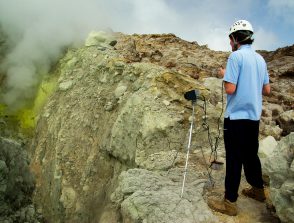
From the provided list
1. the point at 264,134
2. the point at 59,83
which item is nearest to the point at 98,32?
the point at 59,83

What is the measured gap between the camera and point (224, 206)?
6.15 m

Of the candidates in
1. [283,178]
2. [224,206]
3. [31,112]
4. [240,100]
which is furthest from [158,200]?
[31,112]

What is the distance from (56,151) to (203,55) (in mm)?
7863

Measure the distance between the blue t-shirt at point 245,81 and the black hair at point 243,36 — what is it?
0.07m

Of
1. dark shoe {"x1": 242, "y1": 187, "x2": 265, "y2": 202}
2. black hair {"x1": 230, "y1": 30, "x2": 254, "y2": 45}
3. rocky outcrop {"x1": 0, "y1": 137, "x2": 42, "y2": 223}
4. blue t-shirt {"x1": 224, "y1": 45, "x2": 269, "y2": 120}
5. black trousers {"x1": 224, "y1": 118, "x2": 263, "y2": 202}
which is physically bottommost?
rocky outcrop {"x1": 0, "y1": 137, "x2": 42, "y2": 223}

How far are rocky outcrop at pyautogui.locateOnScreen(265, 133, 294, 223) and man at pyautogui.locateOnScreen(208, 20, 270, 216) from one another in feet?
1.13

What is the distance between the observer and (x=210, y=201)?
21.1ft

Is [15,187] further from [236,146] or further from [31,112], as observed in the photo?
[236,146]

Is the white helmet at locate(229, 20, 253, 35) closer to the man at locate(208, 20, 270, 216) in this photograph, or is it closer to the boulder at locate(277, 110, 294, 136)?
the man at locate(208, 20, 270, 216)

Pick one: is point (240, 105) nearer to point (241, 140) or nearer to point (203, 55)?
point (241, 140)

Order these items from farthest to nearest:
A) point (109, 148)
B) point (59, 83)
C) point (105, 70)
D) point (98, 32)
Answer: point (98, 32) < point (59, 83) < point (105, 70) < point (109, 148)

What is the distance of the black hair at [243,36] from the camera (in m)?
5.68

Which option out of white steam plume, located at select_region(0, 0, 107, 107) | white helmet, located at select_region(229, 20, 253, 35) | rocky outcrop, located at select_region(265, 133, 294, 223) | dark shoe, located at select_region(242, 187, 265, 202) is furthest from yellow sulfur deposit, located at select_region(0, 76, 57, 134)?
rocky outcrop, located at select_region(265, 133, 294, 223)

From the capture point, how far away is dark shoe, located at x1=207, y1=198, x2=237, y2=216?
6059 mm
